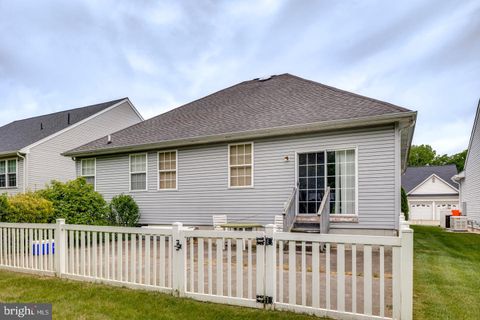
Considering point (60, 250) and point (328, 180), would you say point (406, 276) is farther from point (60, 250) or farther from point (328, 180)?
point (328, 180)

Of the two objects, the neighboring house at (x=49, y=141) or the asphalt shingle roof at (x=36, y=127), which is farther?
the asphalt shingle roof at (x=36, y=127)

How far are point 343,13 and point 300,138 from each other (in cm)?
472

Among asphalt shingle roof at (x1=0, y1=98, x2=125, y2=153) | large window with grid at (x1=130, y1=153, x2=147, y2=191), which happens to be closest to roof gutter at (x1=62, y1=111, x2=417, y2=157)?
large window with grid at (x1=130, y1=153, x2=147, y2=191)

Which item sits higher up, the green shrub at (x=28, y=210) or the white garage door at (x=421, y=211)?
the green shrub at (x=28, y=210)

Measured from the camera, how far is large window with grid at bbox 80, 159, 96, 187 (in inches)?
536

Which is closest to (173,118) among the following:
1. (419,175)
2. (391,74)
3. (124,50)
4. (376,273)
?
(124,50)

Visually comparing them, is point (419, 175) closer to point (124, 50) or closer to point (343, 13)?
point (343, 13)

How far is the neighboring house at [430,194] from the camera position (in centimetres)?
2958

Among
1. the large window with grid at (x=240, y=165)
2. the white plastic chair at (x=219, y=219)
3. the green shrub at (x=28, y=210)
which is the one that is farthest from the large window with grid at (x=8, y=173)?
the large window with grid at (x=240, y=165)

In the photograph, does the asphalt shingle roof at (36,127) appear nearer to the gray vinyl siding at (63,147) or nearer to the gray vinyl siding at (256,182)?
the gray vinyl siding at (63,147)

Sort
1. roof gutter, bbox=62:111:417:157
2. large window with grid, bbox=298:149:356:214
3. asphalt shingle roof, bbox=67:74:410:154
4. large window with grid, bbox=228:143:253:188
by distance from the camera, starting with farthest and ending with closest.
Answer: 1. large window with grid, bbox=228:143:253:188
2. asphalt shingle roof, bbox=67:74:410:154
3. large window with grid, bbox=298:149:356:214
4. roof gutter, bbox=62:111:417:157

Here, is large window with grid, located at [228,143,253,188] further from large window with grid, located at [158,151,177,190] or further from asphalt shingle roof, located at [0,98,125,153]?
asphalt shingle roof, located at [0,98,125,153]

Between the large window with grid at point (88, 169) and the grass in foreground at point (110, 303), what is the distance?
876 cm

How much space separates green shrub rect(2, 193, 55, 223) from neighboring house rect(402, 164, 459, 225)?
28136 millimetres
